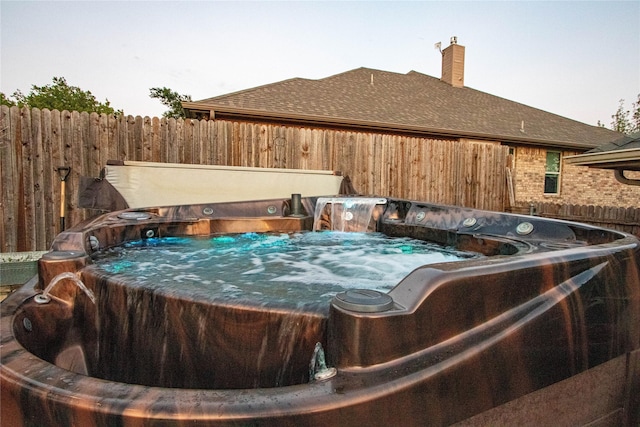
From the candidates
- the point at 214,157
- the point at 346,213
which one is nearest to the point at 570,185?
the point at 346,213

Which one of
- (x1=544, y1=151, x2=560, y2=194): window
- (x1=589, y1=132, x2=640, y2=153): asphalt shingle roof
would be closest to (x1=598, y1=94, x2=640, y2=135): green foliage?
(x1=544, y1=151, x2=560, y2=194): window

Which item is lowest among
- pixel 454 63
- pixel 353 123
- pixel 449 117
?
pixel 353 123

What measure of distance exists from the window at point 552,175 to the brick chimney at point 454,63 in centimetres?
374

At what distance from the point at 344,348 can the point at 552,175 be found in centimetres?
1066

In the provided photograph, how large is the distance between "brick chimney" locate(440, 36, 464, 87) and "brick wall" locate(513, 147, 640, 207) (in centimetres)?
359

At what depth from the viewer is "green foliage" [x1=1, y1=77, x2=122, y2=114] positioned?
1806 centimetres

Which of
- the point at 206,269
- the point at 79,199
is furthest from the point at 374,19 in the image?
the point at 206,269

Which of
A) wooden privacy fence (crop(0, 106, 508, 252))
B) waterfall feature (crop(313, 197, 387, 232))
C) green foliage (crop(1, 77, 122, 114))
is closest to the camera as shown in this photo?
waterfall feature (crop(313, 197, 387, 232))

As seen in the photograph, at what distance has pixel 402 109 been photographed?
338 inches

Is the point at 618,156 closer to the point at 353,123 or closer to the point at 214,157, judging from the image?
the point at 353,123

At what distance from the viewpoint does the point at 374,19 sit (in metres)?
8.46

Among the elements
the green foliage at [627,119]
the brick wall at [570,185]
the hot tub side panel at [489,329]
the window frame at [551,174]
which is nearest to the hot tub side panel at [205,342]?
the hot tub side panel at [489,329]

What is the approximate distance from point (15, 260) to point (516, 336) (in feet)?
10.1

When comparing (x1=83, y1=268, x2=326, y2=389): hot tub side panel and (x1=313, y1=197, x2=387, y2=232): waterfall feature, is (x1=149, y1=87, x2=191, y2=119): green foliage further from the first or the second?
(x1=83, y1=268, x2=326, y2=389): hot tub side panel
